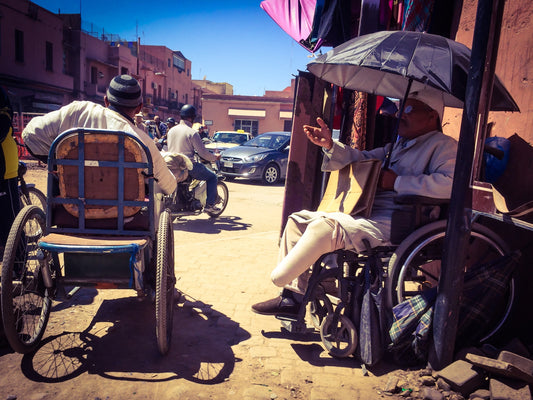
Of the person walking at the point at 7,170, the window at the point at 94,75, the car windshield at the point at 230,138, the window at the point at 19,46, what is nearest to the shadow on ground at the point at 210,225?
the person walking at the point at 7,170

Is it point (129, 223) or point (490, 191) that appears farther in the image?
point (129, 223)

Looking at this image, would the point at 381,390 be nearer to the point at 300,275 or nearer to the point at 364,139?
the point at 300,275

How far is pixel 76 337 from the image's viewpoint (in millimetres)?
2871

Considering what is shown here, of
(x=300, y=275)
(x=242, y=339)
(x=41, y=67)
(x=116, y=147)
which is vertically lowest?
(x=242, y=339)

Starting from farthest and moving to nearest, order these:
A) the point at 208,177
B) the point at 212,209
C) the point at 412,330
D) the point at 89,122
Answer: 1. the point at 212,209
2. the point at 208,177
3. the point at 89,122
4. the point at 412,330

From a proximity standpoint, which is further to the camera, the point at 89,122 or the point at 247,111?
the point at 247,111

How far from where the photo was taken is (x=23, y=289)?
2.65 m

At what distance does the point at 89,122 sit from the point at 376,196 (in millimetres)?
2300

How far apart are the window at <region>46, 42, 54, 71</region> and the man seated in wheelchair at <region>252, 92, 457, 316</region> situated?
3246 cm

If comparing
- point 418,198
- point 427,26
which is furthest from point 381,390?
point 427,26

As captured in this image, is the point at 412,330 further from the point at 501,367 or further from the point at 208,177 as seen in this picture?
the point at 208,177

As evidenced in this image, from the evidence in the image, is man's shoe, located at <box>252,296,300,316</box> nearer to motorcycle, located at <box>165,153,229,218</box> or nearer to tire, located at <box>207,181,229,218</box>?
motorcycle, located at <box>165,153,229,218</box>

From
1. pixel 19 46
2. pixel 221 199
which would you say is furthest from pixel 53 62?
pixel 221 199

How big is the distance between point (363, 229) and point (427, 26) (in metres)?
2.80
